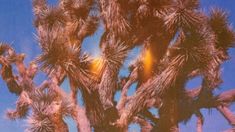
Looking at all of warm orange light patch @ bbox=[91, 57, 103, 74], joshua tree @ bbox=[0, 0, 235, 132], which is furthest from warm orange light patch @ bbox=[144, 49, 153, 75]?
warm orange light patch @ bbox=[91, 57, 103, 74]

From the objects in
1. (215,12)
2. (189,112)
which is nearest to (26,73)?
(189,112)

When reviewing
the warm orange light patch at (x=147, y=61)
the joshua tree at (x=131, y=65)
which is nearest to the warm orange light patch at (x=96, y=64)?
the joshua tree at (x=131, y=65)

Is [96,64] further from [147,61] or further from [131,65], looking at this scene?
[131,65]

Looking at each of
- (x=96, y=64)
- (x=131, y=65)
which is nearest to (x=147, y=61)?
(x=131, y=65)

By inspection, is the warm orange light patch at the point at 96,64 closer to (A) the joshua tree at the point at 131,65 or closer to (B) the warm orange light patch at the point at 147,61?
(A) the joshua tree at the point at 131,65

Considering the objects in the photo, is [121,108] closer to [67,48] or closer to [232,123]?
[67,48]

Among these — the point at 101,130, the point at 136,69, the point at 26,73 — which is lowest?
the point at 101,130

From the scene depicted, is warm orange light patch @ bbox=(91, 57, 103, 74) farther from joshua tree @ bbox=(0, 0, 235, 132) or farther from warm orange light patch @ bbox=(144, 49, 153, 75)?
warm orange light patch @ bbox=(144, 49, 153, 75)
